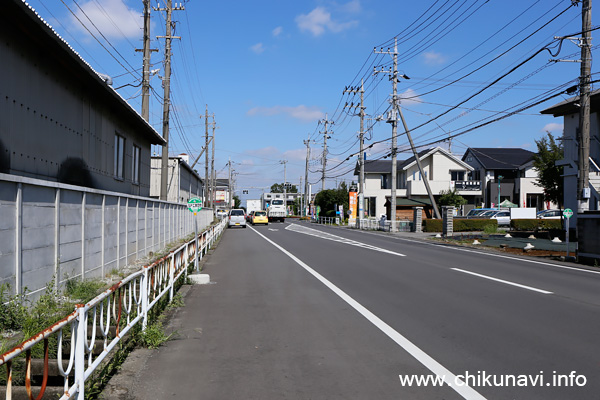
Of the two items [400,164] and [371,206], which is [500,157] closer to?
[400,164]

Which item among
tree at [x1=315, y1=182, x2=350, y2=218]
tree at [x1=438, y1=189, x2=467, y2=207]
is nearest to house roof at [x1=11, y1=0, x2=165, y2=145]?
tree at [x1=438, y1=189, x2=467, y2=207]

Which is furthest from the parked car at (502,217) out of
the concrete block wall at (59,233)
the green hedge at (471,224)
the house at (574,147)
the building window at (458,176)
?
the concrete block wall at (59,233)

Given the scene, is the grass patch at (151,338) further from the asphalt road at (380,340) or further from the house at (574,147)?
the house at (574,147)

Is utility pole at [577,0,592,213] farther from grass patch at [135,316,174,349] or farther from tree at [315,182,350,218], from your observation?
tree at [315,182,350,218]

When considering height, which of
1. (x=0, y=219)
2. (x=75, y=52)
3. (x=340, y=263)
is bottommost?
(x=340, y=263)

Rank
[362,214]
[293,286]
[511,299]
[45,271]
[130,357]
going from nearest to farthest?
[130,357], [45,271], [511,299], [293,286], [362,214]

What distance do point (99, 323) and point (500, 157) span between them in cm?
6689

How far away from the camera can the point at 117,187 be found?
1798 centimetres

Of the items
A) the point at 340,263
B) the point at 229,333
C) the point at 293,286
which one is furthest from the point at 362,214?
the point at 229,333

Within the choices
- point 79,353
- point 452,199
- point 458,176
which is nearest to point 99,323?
point 79,353

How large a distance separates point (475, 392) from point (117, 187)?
15.6 meters

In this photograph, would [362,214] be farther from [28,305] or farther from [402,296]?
[28,305]

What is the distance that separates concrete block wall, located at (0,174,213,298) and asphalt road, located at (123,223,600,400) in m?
2.09

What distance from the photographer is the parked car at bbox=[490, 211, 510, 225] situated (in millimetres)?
44688
